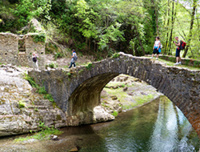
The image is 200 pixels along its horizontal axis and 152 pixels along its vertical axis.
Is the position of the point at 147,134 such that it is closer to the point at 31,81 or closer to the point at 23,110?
the point at 23,110

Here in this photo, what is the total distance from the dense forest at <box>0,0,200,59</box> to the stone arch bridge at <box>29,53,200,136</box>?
11925 mm

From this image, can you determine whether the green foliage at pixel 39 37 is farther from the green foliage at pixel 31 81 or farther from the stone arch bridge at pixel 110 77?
the green foliage at pixel 31 81

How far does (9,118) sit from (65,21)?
960 inches

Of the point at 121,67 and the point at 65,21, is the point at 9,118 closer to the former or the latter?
the point at 121,67

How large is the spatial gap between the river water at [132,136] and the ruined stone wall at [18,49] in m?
11.2

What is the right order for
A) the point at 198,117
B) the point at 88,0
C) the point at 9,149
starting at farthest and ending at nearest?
the point at 88,0 → the point at 9,149 → the point at 198,117

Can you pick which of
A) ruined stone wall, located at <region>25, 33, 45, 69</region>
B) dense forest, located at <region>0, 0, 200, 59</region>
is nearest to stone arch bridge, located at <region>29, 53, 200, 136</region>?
ruined stone wall, located at <region>25, 33, 45, 69</region>

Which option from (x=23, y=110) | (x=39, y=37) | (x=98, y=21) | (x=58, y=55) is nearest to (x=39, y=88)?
(x=23, y=110)

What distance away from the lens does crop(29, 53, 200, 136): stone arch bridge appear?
296 inches

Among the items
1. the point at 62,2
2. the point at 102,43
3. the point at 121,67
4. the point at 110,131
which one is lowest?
the point at 110,131

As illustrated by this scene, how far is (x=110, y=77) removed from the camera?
1341 centimetres

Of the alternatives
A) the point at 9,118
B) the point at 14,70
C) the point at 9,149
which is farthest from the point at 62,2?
the point at 9,149

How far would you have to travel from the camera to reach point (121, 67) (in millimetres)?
10234

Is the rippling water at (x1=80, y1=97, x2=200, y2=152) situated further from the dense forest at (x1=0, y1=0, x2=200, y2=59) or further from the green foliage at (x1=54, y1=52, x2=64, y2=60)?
the green foliage at (x1=54, y1=52, x2=64, y2=60)
